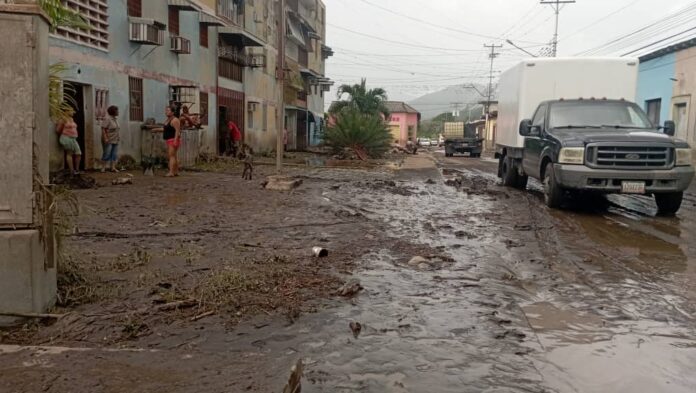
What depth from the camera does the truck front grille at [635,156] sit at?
9.66 meters

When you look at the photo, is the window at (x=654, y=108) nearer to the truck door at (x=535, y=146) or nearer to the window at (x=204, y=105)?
the truck door at (x=535, y=146)

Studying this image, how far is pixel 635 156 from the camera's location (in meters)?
9.66

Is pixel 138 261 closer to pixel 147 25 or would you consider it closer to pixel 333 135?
pixel 147 25

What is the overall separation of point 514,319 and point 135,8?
1595 cm

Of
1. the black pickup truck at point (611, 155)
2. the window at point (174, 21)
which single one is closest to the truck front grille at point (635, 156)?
the black pickup truck at point (611, 155)

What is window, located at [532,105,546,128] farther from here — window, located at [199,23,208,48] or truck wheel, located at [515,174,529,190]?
window, located at [199,23,208,48]

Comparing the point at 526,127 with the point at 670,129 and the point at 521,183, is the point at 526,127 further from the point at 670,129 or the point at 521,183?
the point at 521,183

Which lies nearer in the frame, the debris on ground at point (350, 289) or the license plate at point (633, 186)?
the debris on ground at point (350, 289)

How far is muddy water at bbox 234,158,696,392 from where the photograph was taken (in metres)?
3.46

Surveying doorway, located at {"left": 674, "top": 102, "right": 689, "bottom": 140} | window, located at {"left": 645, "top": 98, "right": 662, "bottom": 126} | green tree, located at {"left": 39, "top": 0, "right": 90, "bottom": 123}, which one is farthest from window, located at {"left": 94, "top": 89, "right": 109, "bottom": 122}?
window, located at {"left": 645, "top": 98, "right": 662, "bottom": 126}

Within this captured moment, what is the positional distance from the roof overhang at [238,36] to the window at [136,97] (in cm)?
794

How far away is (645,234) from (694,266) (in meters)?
2.05

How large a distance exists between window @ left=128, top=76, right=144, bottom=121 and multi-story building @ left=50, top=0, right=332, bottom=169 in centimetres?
3

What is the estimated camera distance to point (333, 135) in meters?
29.2
